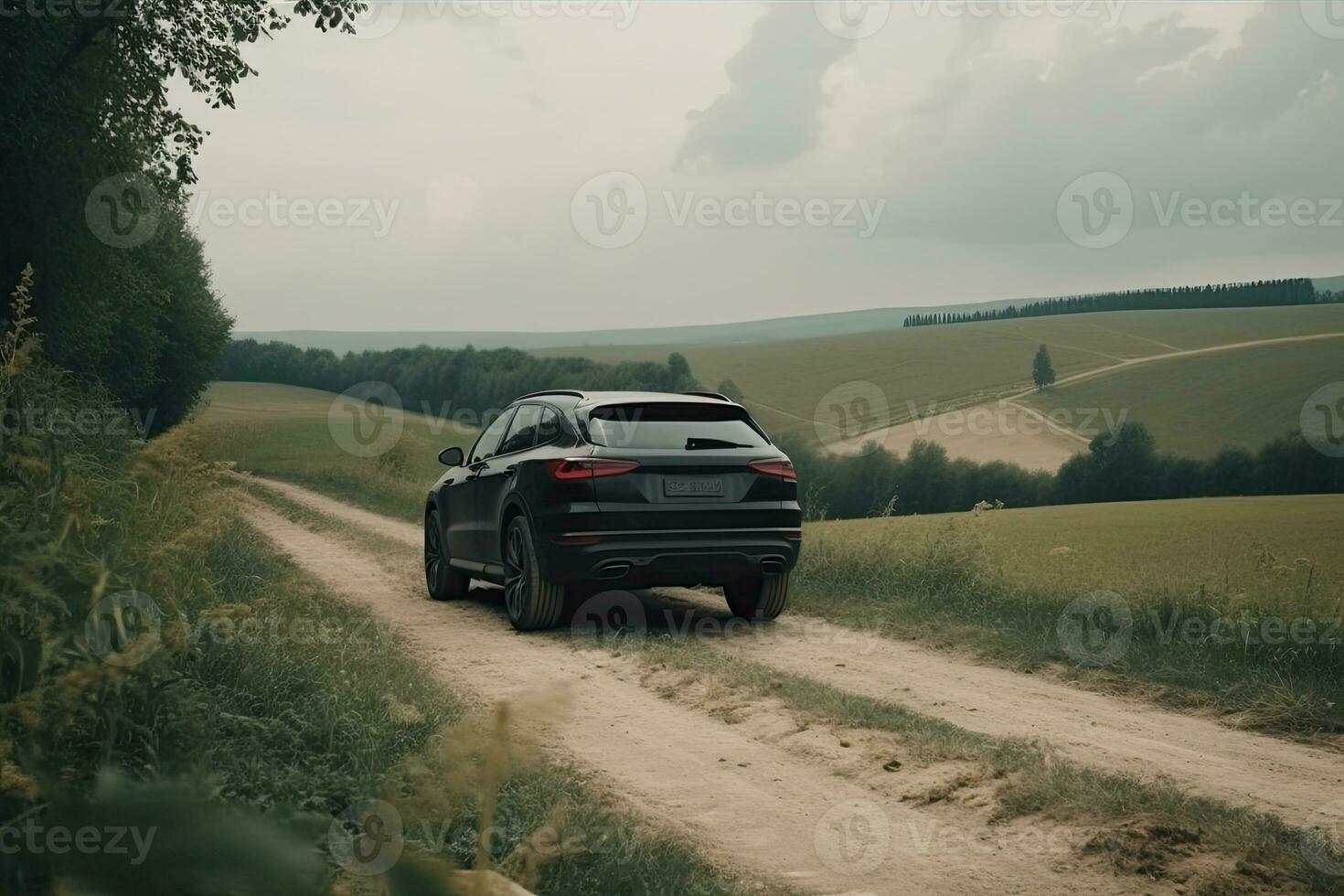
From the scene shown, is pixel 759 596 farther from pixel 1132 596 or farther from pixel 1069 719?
pixel 1069 719

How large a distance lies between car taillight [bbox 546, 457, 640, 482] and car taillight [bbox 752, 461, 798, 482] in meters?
1.08

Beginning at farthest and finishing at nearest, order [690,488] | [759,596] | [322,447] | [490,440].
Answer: [322,447]
[490,440]
[759,596]
[690,488]

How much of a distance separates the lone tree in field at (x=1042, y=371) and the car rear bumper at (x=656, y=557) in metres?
60.7

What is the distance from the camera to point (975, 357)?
257 ft

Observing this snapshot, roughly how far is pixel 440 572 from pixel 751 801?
7.35m

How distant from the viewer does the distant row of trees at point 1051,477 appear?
1369 inches

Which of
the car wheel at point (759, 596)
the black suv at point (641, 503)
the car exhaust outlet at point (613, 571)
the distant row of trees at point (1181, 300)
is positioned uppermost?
the distant row of trees at point (1181, 300)

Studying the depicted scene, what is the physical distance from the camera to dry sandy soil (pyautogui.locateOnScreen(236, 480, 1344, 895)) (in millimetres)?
4340

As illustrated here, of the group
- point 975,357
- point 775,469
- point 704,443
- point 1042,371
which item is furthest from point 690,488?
point 975,357

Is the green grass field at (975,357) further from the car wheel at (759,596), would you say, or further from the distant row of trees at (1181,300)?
the car wheel at (759,596)

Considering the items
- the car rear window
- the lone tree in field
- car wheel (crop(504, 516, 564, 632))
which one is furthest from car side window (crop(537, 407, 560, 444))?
the lone tree in field

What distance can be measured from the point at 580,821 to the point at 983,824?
1723 mm

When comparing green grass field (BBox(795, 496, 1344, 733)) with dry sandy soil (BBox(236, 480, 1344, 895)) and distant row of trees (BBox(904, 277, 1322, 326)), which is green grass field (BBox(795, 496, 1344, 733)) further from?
distant row of trees (BBox(904, 277, 1322, 326))

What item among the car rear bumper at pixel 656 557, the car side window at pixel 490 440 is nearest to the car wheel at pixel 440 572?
the car side window at pixel 490 440
